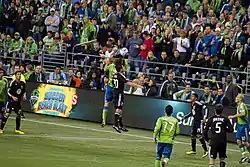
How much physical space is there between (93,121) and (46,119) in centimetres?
183

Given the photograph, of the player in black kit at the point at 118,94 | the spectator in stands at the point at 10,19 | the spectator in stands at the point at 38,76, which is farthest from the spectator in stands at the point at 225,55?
the spectator in stands at the point at 10,19

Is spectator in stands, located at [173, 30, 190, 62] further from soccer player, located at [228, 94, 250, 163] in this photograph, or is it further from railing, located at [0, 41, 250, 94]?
soccer player, located at [228, 94, 250, 163]

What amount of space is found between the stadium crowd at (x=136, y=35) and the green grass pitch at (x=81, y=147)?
277cm

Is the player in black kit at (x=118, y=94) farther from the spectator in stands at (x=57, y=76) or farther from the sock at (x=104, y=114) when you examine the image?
the spectator in stands at (x=57, y=76)

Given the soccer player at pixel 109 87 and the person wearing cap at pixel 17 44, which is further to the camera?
the person wearing cap at pixel 17 44

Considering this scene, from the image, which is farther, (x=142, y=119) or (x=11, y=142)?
(x=142, y=119)

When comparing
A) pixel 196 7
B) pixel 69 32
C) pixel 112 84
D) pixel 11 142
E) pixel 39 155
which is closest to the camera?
pixel 39 155

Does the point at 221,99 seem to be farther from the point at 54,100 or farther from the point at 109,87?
the point at 54,100

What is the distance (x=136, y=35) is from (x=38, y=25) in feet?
22.0

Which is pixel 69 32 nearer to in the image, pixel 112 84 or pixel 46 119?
pixel 46 119

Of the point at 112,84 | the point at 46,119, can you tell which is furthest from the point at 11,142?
A: the point at 46,119

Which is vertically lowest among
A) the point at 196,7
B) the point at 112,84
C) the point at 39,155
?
the point at 39,155

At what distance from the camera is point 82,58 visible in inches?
1312

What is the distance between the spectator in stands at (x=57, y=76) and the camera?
31.7 metres
